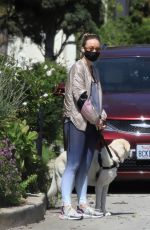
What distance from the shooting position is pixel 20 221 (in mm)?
7195

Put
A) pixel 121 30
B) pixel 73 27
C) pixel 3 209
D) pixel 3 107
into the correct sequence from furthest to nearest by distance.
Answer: pixel 121 30, pixel 73 27, pixel 3 107, pixel 3 209

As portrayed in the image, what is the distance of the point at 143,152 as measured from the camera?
9.23m

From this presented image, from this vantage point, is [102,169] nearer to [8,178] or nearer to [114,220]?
[114,220]

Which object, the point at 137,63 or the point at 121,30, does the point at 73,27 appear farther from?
the point at 137,63

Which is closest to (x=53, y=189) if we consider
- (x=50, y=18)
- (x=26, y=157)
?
(x=26, y=157)

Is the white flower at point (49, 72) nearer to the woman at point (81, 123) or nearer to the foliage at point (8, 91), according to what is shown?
the foliage at point (8, 91)

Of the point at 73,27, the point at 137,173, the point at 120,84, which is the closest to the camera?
the point at 137,173

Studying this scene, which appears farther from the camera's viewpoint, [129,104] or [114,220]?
[129,104]

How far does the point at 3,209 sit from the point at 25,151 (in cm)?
102

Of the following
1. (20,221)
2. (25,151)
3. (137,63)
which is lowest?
(20,221)

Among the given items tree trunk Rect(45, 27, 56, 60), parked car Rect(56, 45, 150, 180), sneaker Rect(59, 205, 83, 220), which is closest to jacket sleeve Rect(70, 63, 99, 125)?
sneaker Rect(59, 205, 83, 220)

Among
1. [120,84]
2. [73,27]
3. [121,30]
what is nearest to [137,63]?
[120,84]

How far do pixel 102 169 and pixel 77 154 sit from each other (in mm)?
362

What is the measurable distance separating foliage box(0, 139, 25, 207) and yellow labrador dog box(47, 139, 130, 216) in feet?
1.80
